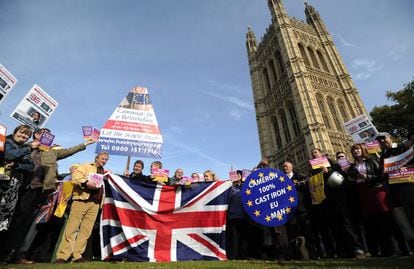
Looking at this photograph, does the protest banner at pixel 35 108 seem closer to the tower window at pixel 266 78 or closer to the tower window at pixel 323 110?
the tower window at pixel 323 110

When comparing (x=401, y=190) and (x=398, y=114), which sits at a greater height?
(x=398, y=114)

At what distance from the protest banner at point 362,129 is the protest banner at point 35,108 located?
28.9 ft

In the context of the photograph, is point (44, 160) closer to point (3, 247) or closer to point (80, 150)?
point (80, 150)

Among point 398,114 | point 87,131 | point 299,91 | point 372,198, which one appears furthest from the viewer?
point 299,91

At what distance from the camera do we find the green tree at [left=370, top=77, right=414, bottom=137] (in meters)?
22.0

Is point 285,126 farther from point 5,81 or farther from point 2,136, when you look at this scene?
point 2,136

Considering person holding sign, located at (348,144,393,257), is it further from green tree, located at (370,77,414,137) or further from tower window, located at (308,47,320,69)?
tower window, located at (308,47,320,69)

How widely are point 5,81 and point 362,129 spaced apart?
9530 mm

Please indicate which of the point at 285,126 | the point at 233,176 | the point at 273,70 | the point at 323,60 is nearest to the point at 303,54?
the point at 323,60

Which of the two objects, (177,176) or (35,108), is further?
(177,176)

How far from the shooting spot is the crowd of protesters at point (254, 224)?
3.96 m

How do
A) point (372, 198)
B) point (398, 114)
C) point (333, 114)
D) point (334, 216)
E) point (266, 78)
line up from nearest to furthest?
1. point (372, 198)
2. point (334, 216)
3. point (398, 114)
4. point (333, 114)
5. point (266, 78)

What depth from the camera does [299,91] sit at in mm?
37688

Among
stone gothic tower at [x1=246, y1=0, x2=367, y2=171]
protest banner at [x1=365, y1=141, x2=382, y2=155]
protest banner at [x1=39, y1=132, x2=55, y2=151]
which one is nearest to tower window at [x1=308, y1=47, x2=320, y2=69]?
stone gothic tower at [x1=246, y1=0, x2=367, y2=171]
